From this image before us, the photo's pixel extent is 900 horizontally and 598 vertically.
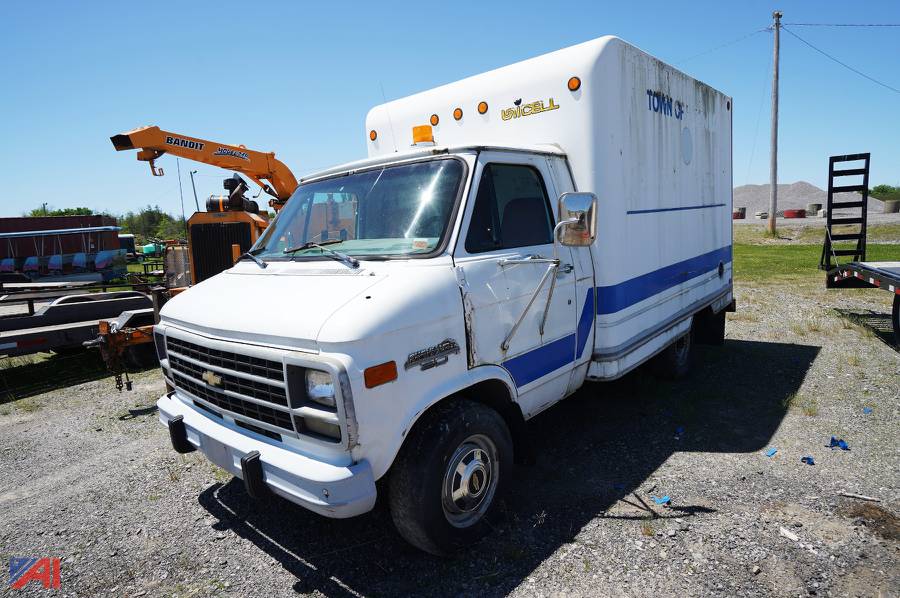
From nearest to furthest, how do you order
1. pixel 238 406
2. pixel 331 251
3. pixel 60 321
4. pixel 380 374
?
pixel 380 374
pixel 238 406
pixel 331 251
pixel 60 321

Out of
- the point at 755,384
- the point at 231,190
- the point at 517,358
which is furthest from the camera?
the point at 231,190

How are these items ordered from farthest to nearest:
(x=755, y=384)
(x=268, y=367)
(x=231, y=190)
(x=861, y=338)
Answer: (x=231, y=190)
(x=861, y=338)
(x=755, y=384)
(x=268, y=367)

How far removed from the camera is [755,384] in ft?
20.3

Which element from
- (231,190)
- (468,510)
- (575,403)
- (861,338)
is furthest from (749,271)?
(468,510)

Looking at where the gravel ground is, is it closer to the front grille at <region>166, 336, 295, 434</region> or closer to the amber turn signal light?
the front grille at <region>166, 336, 295, 434</region>

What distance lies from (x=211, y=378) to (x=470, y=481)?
166 cm

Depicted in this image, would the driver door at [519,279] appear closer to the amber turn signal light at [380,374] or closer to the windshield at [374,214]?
the windshield at [374,214]

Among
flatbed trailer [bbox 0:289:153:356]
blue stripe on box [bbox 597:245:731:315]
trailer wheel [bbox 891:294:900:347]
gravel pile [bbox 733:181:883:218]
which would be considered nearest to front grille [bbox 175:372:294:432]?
blue stripe on box [bbox 597:245:731:315]

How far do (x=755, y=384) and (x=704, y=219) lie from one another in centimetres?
198

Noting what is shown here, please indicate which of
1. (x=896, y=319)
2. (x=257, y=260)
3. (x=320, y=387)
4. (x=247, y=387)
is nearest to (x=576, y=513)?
(x=320, y=387)

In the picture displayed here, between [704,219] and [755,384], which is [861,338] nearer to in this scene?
[755,384]

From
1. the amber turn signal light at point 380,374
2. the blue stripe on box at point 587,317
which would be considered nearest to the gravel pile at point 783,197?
the blue stripe on box at point 587,317

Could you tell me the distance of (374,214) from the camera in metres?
3.65

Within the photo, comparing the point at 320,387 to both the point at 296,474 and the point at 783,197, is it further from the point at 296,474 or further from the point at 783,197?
the point at 783,197
